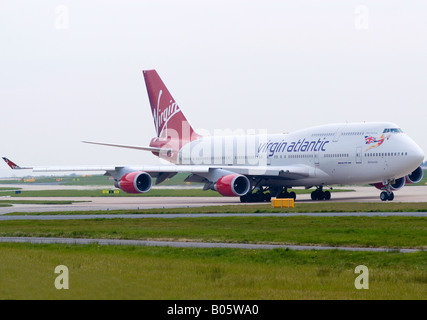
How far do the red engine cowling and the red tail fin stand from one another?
1258 centimetres

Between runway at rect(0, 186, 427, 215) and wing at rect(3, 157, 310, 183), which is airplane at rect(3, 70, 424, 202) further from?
runway at rect(0, 186, 427, 215)

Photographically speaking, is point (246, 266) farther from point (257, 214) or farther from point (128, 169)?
point (128, 169)

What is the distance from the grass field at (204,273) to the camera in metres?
16.3

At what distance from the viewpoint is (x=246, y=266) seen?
70.8 feet

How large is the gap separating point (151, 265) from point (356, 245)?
25.7 ft

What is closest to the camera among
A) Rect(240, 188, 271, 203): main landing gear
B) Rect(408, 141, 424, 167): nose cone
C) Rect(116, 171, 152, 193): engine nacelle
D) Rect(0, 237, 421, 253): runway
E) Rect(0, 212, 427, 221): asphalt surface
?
Rect(0, 237, 421, 253): runway

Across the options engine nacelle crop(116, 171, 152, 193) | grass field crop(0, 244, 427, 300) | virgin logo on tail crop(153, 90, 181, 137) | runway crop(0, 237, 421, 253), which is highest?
virgin logo on tail crop(153, 90, 181, 137)

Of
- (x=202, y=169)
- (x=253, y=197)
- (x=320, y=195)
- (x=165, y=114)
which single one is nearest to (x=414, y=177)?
(x=320, y=195)

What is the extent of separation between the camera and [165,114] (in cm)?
7038

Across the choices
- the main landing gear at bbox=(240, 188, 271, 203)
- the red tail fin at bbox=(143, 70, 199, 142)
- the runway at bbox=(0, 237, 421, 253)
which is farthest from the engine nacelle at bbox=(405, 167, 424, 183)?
the runway at bbox=(0, 237, 421, 253)

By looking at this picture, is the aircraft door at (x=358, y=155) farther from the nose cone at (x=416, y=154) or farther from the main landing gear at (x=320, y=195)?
the main landing gear at (x=320, y=195)

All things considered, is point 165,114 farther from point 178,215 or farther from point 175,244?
point 175,244

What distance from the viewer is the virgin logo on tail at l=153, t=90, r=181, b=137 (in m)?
70.1
